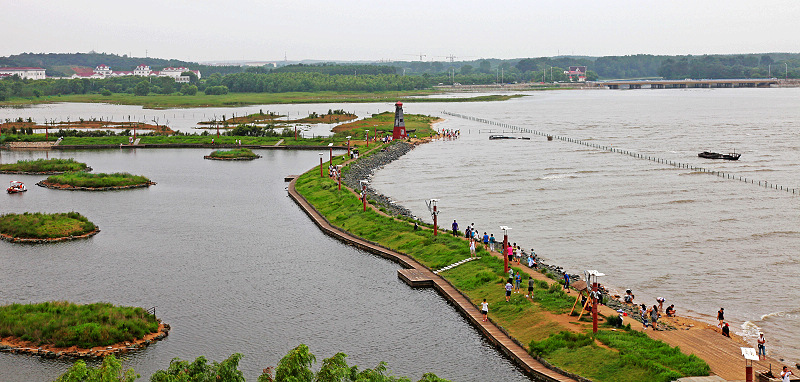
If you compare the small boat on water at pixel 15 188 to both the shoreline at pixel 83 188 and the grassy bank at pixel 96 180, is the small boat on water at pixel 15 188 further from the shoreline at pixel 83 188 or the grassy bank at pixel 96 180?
the grassy bank at pixel 96 180

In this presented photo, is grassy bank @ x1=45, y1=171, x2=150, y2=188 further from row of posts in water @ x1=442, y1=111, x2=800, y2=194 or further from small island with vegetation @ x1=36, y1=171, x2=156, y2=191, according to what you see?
row of posts in water @ x1=442, y1=111, x2=800, y2=194

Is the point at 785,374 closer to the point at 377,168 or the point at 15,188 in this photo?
the point at 377,168

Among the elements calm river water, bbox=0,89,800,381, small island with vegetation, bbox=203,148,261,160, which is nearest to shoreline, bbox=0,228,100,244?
calm river water, bbox=0,89,800,381

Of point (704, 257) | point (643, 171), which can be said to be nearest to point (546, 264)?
point (704, 257)

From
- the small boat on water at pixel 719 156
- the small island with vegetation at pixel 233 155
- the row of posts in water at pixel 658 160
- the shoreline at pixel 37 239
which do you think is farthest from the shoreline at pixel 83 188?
the small boat on water at pixel 719 156

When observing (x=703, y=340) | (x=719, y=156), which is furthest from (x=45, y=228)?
(x=719, y=156)
